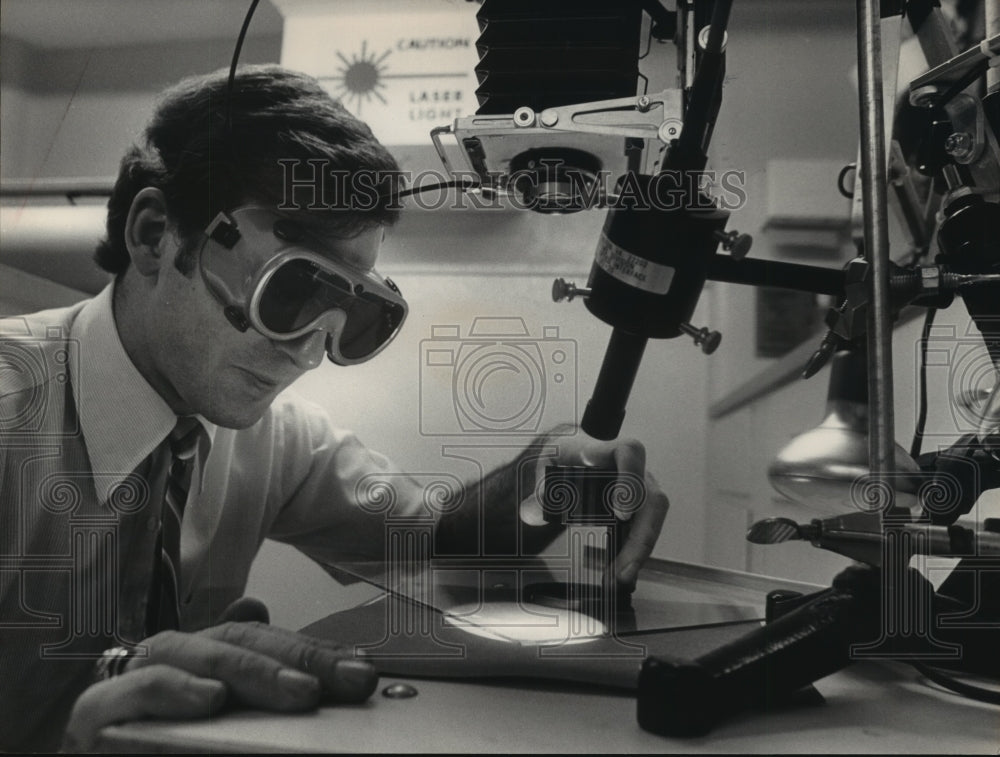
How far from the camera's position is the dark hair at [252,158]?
2.84ft

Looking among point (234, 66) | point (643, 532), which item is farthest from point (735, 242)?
→ point (234, 66)

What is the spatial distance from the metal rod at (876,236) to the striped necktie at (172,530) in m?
0.73

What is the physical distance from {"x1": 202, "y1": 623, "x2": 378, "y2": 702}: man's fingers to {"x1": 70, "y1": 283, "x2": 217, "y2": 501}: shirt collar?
36 centimetres

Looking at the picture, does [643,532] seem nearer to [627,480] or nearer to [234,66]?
[627,480]

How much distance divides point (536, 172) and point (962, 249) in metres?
0.42

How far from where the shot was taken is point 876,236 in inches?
26.9

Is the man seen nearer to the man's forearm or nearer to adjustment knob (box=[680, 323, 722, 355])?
the man's forearm

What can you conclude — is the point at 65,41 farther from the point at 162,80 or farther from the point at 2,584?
the point at 2,584

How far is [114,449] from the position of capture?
2.87ft

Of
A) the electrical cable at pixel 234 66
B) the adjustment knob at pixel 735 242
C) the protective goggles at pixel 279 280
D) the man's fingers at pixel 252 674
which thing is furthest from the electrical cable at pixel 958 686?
the electrical cable at pixel 234 66

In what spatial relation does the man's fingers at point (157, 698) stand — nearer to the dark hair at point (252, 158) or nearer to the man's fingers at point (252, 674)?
the man's fingers at point (252, 674)

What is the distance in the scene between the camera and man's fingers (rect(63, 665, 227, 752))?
1.70 ft

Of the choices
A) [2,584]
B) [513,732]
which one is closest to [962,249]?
[513,732]

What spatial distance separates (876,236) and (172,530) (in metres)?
0.81
